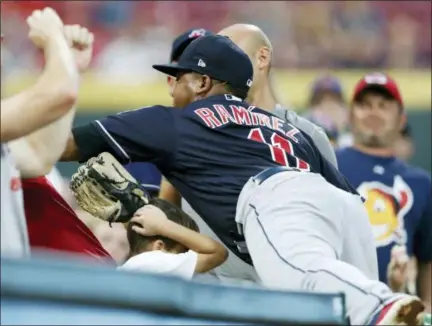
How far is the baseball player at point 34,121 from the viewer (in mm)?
3107

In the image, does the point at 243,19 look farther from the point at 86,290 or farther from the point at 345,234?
the point at 86,290

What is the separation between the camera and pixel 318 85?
10977mm

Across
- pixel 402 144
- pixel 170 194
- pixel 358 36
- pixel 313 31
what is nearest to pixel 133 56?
pixel 313 31

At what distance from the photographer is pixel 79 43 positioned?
3.82 m

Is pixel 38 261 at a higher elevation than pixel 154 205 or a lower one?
higher

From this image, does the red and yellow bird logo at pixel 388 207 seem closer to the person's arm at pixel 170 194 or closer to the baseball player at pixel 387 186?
the baseball player at pixel 387 186

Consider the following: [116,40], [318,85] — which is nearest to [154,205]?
[318,85]

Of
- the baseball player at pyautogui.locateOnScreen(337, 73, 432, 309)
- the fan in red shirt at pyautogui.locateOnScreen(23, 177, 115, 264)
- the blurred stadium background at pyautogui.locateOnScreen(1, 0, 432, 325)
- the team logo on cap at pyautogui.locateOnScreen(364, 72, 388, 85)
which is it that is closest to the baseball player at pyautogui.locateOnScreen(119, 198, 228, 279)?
the fan in red shirt at pyautogui.locateOnScreen(23, 177, 115, 264)

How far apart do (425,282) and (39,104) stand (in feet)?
13.8

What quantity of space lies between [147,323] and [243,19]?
11.6 meters

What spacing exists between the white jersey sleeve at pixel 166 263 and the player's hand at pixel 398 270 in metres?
2.25

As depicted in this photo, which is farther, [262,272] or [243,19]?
[243,19]

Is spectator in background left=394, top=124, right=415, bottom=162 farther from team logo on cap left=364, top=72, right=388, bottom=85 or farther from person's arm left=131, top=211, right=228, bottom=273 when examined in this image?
person's arm left=131, top=211, right=228, bottom=273

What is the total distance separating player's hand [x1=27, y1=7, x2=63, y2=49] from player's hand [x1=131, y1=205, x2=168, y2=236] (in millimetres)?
1236
